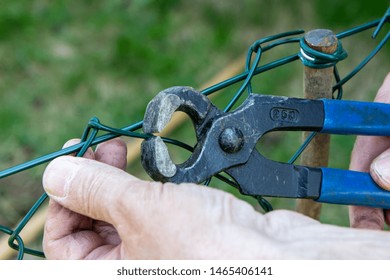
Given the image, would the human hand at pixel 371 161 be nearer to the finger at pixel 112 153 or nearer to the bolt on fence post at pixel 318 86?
the bolt on fence post at pixel 318 86

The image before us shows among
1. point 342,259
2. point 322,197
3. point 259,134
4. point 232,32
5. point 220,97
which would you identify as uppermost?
point 232,32

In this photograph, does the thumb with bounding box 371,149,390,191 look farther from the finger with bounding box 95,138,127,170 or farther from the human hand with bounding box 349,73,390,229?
the finger with bounding box 95,138,127,170

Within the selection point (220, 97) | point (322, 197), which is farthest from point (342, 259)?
point (220, 97)

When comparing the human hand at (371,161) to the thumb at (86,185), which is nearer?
the thumb at (86,185)

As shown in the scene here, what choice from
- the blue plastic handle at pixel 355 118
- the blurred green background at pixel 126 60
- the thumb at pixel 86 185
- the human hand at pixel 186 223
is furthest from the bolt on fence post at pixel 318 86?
the blurred green background at pixel 126 60

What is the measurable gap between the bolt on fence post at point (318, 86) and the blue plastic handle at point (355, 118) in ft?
0.31

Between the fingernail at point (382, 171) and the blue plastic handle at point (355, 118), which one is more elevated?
the blue plastic handle at point (355, 118)

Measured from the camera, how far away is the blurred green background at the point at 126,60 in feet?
8.59

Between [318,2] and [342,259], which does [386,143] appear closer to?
[342,259]

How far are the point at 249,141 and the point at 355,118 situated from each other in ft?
0.84

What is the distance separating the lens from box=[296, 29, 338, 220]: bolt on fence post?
4.23ft

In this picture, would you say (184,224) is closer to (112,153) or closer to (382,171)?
(112,153)

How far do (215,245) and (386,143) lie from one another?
0.81 meters

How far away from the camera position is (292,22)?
3061 mm
